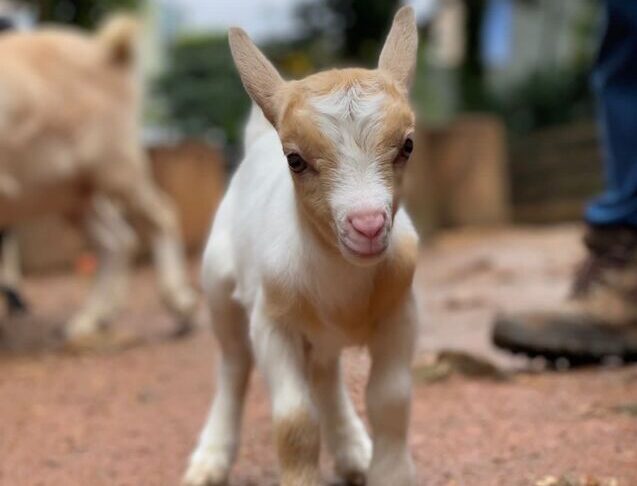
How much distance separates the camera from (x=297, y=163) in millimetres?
1890

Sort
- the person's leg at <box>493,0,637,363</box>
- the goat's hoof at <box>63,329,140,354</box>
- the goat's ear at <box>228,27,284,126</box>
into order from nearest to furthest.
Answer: the goat's ear at <box>228,27,284,126</box> → the person's leg at <box>493,0,637,363</box> → the goat's hoof at <box>63,329,140,354</box>

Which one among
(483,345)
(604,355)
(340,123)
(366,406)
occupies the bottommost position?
(483,345)

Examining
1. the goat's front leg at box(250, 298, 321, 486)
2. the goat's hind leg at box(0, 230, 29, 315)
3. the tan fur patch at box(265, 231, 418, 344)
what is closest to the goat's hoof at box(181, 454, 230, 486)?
the goat's front leg at box(250, 298, 321, 486)

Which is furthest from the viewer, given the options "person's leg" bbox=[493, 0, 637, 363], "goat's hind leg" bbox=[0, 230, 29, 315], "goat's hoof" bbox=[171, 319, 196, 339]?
"goat's hind leg" bbox=[0, 230, 29, 315]

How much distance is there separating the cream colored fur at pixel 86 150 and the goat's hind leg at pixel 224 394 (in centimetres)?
250

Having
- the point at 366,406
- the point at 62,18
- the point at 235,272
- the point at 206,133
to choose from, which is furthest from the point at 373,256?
the point at 206,133

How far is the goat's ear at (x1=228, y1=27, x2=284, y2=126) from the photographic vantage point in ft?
6.56

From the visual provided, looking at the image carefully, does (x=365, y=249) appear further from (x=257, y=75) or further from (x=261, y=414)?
(x=261, y=414)

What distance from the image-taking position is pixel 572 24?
556 inches

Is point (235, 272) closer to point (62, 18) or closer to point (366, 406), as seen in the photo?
point (366, 406)

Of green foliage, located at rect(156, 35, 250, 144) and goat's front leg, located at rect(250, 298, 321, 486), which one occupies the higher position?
goat's front leg, located at rect(250, 298, 321, 486)

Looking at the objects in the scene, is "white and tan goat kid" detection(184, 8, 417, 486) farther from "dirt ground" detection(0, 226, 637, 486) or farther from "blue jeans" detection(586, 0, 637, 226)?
"blue jeans" detection(586, 0, 637, 226)

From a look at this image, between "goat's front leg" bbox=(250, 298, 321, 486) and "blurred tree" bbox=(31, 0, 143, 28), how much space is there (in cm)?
625

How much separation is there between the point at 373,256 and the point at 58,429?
1.78 meters
